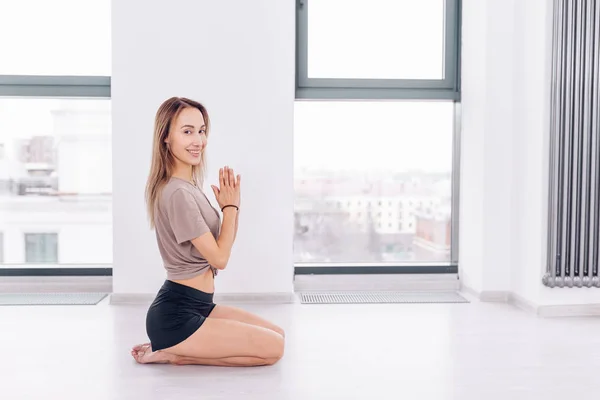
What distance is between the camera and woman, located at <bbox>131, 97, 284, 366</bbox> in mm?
2520

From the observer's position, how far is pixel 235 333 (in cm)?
254

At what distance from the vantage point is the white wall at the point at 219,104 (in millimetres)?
3695

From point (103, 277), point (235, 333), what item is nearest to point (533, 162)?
point (235, 333)

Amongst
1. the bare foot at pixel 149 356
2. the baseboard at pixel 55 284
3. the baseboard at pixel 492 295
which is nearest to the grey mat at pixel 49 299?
the baseboard at pixel 55 284

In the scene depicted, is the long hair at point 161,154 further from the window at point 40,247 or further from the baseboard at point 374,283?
the window at point 40,247

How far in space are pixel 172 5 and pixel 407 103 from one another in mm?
1691

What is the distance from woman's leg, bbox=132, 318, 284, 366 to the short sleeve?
14.9 inches

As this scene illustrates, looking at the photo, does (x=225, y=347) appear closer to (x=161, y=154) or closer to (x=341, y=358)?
(x=341, y=358)

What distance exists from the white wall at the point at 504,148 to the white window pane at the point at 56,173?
2455 millimetres

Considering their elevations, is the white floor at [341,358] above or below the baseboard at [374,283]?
below

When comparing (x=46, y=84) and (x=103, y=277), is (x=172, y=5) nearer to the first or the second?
(x=46, y=84)

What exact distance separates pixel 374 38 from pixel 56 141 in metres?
2.27

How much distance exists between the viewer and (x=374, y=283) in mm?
4152

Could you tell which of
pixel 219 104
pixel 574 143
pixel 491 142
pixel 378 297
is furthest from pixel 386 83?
pixel 378 297
